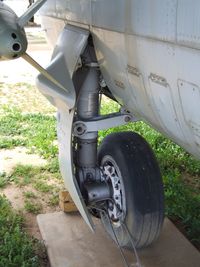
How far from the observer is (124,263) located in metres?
3.26

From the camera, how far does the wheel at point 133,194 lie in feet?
10.3

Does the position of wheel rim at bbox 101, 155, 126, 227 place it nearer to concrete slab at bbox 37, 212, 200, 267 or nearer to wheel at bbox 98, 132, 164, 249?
wheel at bbox 98, 132, 164, 249

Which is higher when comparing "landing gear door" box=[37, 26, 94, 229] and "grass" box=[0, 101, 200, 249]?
"landing gear door" box=[37, 26, 94, 229]

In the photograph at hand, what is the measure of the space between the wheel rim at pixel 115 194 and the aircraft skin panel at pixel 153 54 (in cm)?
74

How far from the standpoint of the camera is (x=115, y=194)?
3.28 meters

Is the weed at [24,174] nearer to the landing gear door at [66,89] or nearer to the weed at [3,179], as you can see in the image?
the weed at [3,179]

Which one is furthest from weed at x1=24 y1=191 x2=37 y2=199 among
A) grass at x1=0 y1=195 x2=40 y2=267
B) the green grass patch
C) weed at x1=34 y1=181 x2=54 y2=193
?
the green grass patch

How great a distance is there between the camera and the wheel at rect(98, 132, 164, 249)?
10.3ft

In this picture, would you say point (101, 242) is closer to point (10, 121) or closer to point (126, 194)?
point (126, 194)

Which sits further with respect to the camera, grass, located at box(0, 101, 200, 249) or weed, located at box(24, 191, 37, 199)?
weed, located at box(24, 191, 37, 199)

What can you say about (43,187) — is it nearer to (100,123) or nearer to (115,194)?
(115,194)

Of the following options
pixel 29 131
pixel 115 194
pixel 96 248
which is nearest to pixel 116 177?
pixel 115 194

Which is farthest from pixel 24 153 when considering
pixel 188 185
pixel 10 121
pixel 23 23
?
pixel 23 23

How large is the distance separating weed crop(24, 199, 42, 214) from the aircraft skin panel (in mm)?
1721
